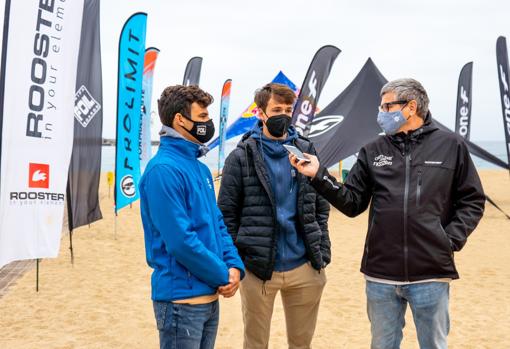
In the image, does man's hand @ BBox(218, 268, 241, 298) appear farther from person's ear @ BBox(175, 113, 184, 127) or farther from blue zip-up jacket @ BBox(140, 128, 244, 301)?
person's ear @ BBox(175, 113, 184, 127)

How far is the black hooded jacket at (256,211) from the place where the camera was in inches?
108

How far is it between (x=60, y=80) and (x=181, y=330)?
128 inches

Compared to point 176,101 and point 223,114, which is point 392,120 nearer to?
point 176,101

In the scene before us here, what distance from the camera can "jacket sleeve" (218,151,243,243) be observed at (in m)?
2.83

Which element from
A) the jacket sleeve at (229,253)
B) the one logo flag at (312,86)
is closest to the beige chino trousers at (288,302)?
the jacket sleeve at (229,253)

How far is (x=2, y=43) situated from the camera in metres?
3.90

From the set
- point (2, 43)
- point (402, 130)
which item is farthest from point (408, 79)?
point (2, 43)

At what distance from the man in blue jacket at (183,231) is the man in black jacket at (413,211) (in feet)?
1.84

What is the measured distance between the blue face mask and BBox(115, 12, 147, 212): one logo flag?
6128mm

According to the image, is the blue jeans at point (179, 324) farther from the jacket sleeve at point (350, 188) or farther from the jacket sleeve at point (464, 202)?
the jacket sleeve at point (464, 202)

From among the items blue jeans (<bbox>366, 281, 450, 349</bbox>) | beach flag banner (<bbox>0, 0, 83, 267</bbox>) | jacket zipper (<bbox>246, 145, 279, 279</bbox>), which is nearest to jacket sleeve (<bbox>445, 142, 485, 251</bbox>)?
blue jeans (<bbox>366, 281, 450, 349</bbox>)

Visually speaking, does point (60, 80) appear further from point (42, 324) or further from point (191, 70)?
point (191, 70)

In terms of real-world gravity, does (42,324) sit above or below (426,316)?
below

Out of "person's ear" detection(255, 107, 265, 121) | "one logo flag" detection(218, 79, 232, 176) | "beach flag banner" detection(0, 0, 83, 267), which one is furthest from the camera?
"one logo flag" detection(218, 79, 232, 176)
